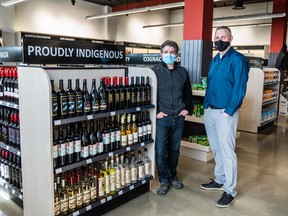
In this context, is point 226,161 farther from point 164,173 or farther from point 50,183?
point 50,183

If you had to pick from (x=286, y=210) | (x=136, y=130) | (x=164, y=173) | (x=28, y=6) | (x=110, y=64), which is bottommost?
(x=286, y=210)

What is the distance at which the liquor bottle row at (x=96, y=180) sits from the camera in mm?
2770

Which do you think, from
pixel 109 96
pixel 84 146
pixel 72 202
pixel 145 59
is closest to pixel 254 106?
pixel 145 59

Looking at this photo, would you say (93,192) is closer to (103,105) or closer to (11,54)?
(103,105)

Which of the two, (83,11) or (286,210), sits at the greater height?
(83,11)

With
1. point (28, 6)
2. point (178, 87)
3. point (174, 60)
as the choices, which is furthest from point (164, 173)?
point (28, 6)

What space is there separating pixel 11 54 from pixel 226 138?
287cm

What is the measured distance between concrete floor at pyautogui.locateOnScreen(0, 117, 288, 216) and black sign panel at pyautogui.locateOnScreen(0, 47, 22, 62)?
1.75m

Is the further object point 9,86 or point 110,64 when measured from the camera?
point 110,64

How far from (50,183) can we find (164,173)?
1560 millimetres

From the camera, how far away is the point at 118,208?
3.31 meters

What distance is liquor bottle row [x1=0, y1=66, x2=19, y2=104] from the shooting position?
3047mm

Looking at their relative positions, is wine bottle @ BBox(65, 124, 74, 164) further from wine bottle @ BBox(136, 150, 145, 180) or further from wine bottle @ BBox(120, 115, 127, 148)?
wine bottle @ BBox(136, 150, 145, 180)

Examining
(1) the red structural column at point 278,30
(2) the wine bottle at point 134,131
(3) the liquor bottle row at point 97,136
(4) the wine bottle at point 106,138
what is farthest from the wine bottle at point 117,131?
(1) the red structural column at point 278,30
